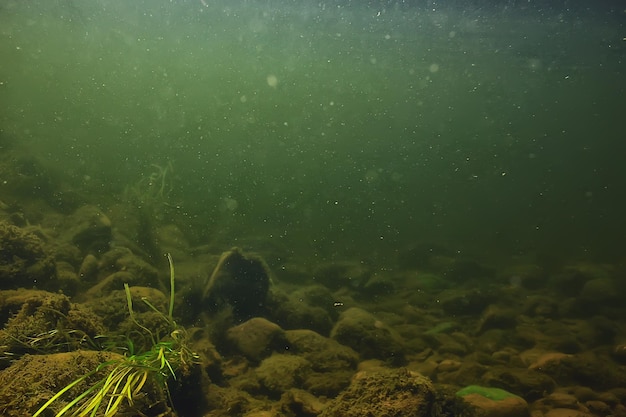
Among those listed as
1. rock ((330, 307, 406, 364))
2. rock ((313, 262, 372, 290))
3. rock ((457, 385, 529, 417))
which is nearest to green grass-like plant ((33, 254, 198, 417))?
rock ((457, 385, 529, 417))

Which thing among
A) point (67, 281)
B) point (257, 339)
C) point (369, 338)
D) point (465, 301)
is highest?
point (465, 301)

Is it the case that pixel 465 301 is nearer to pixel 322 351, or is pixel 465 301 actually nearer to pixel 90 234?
pixel 322 351

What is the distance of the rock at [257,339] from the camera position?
523 centimetres

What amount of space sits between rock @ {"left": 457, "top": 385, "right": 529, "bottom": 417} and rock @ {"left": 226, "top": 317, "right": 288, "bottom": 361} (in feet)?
8.61

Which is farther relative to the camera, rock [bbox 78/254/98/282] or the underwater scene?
rock [bbox 78/254/98/282]

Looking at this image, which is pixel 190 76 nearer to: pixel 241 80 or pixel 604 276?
pixel 241 80

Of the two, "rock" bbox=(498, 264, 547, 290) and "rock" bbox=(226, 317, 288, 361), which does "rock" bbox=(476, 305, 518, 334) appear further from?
"rock" bbox=(226, 317, 288, 361)

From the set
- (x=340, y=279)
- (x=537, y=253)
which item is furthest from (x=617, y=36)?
(x=340, y=279)

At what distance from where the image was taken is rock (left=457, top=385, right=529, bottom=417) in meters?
3.63

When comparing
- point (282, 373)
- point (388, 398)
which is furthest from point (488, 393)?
point (282, 373)

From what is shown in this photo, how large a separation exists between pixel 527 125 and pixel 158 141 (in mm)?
97601

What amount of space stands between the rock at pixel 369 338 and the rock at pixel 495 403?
1.55 meters

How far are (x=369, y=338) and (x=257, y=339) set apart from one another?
5.84 feet

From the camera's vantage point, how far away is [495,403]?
373cm
